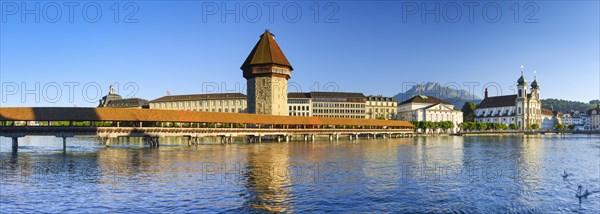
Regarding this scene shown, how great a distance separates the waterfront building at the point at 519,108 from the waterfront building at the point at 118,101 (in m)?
129

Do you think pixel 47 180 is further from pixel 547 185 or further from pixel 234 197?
pixel 547 185

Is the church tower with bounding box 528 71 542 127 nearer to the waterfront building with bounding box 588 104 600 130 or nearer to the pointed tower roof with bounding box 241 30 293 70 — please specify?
the waterfront building with bounding box 588 104 600 130

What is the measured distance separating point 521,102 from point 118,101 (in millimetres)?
141338

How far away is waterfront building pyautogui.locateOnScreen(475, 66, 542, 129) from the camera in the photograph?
16438 cm

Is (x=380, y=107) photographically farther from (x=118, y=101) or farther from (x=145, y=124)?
(x=145, y=124)

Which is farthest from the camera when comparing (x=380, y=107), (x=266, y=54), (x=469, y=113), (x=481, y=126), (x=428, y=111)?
(x=469, y=113)

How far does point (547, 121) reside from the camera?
192375 mm

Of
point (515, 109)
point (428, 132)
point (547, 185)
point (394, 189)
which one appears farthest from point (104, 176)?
point (515, 109)

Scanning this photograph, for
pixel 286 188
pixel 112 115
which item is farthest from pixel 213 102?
pixel 286 188

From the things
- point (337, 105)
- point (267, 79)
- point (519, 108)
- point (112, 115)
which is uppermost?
point (267, 79)

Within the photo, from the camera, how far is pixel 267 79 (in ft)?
261

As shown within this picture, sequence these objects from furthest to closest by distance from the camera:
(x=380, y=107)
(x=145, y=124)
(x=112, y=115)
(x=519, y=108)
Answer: (x=519, y=108) → (x=380, y=107) → (x=145, y=124) → (x=112, y=115)

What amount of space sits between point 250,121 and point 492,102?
485 ft

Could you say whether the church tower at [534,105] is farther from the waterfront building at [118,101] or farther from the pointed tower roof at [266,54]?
the waterfront building at [118,101]
